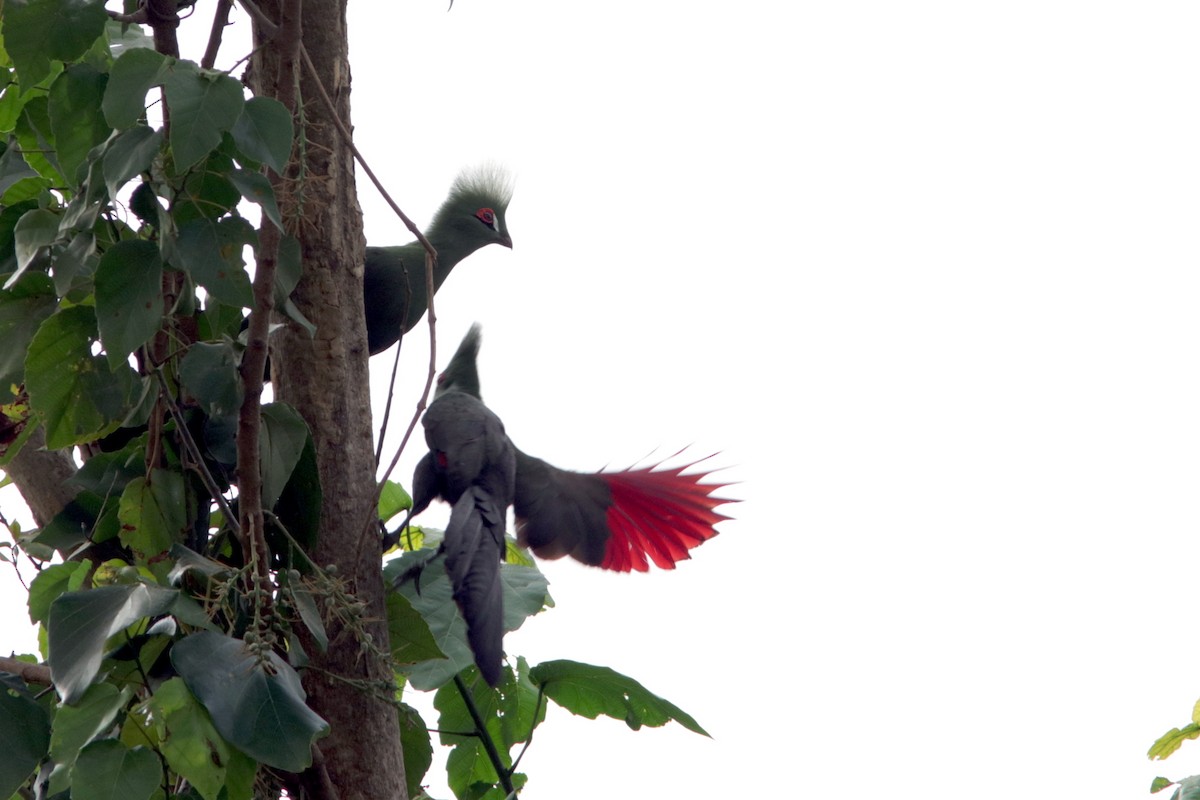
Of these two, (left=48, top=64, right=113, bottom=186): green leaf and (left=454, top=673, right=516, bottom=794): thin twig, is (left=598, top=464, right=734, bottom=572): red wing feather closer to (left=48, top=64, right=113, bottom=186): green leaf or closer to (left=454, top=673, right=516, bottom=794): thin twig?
(left=454, top=673, right=516, bottom=794): thin twig

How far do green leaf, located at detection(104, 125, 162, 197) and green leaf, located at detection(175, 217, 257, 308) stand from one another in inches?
3.8

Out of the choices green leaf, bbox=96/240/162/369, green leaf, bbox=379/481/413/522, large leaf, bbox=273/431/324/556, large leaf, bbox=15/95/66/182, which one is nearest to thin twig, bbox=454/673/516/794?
large leaf, bbox=273/431/324/556

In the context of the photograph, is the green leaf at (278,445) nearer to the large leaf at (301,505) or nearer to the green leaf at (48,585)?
the large leaf at (301,505)

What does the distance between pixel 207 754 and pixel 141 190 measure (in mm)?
658

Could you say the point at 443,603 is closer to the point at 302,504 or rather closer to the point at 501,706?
the point at 501,706

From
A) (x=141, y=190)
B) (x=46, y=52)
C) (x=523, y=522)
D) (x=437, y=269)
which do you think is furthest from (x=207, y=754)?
(x=437, y=269)

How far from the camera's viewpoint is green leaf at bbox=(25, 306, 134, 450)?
150cm

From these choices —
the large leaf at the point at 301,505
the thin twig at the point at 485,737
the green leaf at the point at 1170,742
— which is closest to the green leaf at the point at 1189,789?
the green leaf at the point at 1170,742

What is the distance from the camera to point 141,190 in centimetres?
141

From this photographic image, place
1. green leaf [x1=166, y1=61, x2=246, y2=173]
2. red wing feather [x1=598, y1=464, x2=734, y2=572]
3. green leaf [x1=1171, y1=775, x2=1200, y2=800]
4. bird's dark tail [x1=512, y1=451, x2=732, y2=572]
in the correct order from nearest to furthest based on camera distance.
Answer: green leaf [x1=166, y1=61, x2=246, y2=173], green leaf [x1=1171, y1=775, x2=1200, y2=800], bird's dark tail [x1=512, y1=451, x2=732, y2=572], red wing feather [x1=598, y1=464, x2=734, y2=572]

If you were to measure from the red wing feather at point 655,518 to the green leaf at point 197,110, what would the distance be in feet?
5.98

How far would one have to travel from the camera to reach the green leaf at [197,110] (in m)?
1.20

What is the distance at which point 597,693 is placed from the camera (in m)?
2.08

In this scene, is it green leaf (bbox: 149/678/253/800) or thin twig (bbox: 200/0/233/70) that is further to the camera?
thin twig (bbox: 200/0/233/70)
